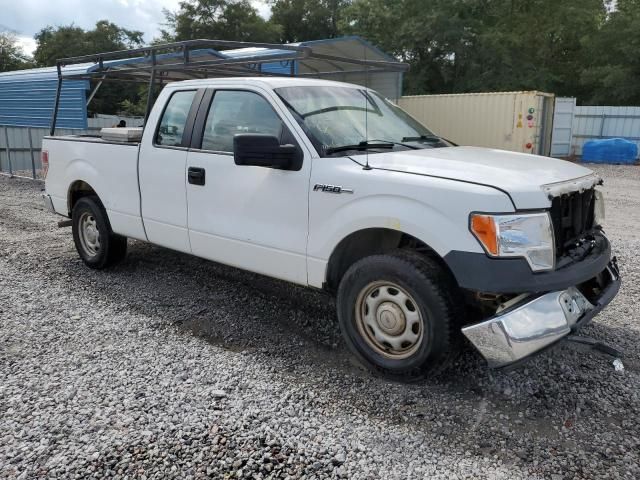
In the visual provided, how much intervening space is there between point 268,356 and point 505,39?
3137 centimetres

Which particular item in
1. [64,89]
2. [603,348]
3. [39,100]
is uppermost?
[64,89]

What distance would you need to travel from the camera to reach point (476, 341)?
3.18 meters

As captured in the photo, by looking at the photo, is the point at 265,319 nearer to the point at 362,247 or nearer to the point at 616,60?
the point at 362,247

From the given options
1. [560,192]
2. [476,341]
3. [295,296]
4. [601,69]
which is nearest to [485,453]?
[476,341]

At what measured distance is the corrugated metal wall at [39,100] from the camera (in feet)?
60.0

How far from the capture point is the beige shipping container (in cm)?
1823

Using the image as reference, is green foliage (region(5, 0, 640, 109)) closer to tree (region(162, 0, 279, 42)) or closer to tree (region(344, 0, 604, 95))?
tree (region(344, 0, 604, 95))

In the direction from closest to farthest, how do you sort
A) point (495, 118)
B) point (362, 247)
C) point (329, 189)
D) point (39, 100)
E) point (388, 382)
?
point (388, 382)
point (329, 189)
point (362, 247)
point (495, 118)
point (39, 100)

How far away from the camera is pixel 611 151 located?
66.0ft

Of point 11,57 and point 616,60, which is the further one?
point 11,57

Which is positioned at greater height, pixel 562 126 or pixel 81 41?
pixel 81 41

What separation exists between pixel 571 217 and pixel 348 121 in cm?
173

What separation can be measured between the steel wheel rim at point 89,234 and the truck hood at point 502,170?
353 cm

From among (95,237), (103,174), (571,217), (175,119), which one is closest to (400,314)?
(571,217)
